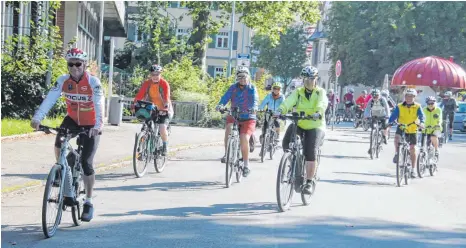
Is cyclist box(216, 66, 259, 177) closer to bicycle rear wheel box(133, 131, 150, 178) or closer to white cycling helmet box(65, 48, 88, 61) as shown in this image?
bicycle rear wheel box(133, 131, 150, 178)

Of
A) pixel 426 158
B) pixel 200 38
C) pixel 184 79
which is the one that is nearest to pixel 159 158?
pixel 426 158

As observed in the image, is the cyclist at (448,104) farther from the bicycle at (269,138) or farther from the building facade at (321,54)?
the building facade at (321,54)

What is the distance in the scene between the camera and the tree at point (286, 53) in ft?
269

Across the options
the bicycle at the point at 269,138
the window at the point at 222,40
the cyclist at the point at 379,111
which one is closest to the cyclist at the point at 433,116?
the bicycle at the point at 269,138

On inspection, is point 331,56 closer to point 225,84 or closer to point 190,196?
point 225,84

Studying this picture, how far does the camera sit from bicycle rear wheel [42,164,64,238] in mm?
→ 7094

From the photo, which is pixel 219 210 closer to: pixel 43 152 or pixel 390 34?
pixel 43 152

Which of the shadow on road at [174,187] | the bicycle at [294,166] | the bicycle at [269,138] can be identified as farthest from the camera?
the bicycle at [269,138]

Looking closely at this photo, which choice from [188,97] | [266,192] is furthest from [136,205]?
[188,97]

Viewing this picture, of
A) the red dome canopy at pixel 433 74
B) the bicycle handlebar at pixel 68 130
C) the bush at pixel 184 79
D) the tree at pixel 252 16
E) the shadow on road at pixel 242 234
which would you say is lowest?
the shadow on road at pixel 242 234

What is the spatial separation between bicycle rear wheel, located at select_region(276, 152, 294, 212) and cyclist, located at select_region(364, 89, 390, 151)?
10.5 m

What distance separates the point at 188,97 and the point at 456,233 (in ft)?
66.1

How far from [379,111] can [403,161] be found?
6583 mm

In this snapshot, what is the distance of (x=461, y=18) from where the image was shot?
5719 centimetres
